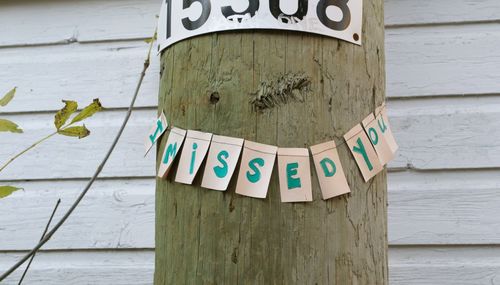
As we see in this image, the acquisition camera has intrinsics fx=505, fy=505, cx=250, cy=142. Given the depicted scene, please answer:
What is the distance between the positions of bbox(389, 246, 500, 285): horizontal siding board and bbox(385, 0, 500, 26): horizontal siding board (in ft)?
2.89

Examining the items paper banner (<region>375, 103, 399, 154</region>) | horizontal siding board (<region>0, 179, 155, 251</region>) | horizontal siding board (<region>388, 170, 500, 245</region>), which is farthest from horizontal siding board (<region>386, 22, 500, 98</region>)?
horizontal siding board (<region>0, 179, 155, 251</region>)

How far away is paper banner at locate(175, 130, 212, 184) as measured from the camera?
40.6 inches

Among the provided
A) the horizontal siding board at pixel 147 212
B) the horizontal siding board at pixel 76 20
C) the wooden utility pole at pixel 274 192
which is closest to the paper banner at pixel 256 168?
the wooden utility pole at pixel 274 192

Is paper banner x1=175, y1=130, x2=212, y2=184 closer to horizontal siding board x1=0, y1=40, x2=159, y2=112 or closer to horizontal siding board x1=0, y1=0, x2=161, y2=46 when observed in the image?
horizontal siding board x1=0, y1=40, x2=159, y2=112

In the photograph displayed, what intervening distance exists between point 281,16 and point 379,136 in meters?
0.34

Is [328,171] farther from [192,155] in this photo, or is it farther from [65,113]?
[65,113]

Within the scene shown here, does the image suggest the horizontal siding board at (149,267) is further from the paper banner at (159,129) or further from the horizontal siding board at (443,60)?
the paper banner at (159,129)

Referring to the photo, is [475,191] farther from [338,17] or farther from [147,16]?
[147,16]

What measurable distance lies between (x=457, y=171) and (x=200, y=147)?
1262mm

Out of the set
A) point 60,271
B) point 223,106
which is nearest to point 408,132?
point 223,106

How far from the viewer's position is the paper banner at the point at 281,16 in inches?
39.9

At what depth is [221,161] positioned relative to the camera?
1020 millimetres

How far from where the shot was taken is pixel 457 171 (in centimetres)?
192

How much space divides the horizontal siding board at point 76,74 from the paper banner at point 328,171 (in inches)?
48.6
